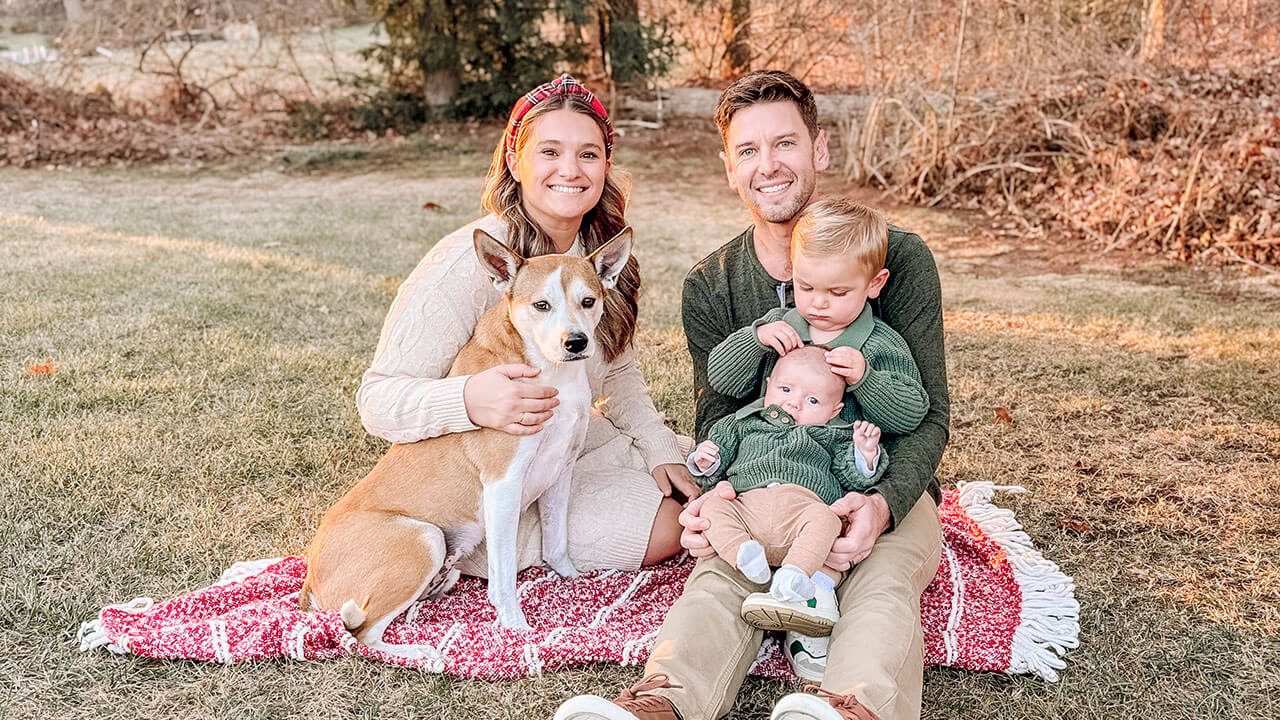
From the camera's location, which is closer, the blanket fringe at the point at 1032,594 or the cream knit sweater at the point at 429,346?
the blanket fringe at the point at 1032,594

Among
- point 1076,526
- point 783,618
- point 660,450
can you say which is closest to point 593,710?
point 783,618

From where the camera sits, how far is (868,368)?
2959mm

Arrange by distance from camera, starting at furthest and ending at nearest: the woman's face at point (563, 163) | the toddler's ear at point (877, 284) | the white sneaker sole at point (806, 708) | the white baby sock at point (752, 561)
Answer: the woman's face at point (563, 163), the toddler's ear at point (877, 284), the white baby sock at point (752, 561), the white sneaker sole at point (806, 708)

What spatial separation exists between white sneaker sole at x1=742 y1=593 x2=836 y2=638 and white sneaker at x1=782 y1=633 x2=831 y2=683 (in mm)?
110

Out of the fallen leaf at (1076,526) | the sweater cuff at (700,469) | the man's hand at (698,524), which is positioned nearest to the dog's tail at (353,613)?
the man's hand at (698,524)

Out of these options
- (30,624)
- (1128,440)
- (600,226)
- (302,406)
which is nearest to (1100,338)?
(1128,440)

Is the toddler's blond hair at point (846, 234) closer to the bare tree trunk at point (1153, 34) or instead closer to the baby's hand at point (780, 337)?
the baby's hand at point (780, 337)

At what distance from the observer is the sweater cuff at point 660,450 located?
12.1 feet

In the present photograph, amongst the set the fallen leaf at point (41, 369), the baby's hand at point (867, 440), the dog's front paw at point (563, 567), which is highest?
the baby's hand at point (867, 440)

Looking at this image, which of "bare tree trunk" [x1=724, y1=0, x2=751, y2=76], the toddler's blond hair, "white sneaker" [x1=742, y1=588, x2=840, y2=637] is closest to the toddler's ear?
the toddler's blond hair

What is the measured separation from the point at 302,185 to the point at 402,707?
10357mm

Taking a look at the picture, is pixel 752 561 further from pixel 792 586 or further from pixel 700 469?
pixel 700 469

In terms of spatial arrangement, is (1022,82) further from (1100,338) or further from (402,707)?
(402,707)

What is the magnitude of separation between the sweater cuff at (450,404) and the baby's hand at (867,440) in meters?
1.18
